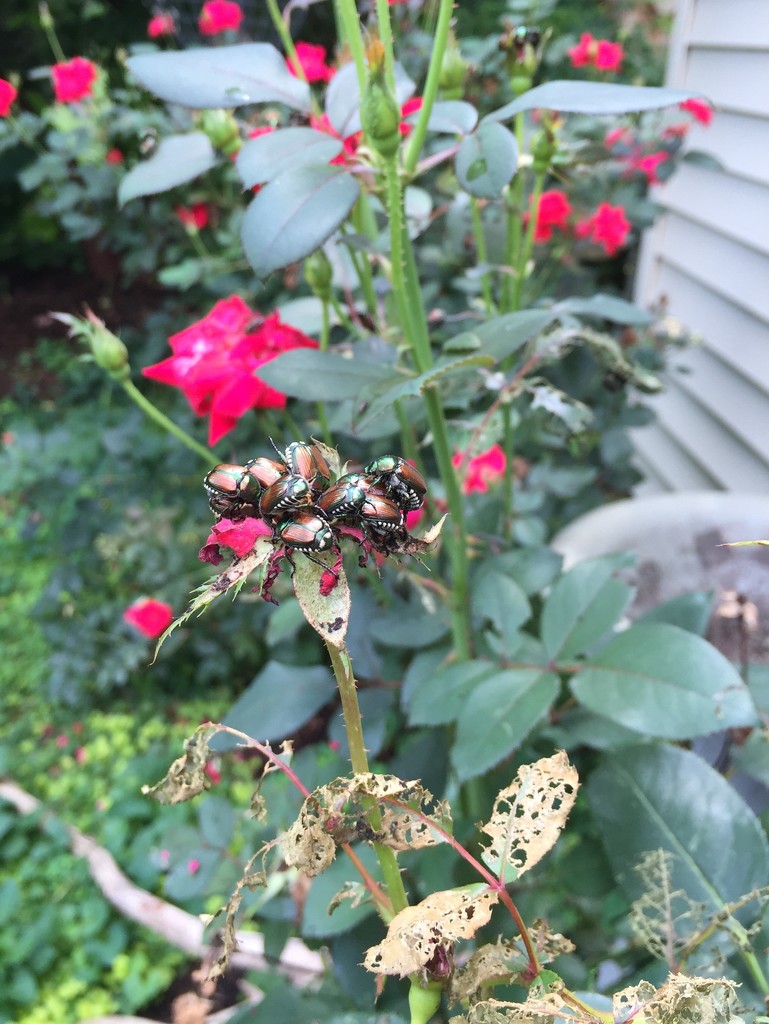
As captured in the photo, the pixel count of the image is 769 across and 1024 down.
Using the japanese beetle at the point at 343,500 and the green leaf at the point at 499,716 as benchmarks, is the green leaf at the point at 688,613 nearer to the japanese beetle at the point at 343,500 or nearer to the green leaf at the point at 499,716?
the green leaf at the point at 499,716

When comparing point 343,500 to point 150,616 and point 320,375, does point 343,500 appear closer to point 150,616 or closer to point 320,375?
point 320,375

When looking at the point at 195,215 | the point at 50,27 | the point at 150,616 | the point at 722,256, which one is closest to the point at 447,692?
the point at 150,616

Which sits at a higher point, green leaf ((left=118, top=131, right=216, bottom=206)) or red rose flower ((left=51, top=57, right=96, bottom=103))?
red rose flower ((left=51, top=57, right=96, bottom=103))

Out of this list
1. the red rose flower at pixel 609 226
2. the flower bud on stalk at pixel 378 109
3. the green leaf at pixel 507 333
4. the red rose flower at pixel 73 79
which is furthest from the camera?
the red rose flower at pixel 73 79

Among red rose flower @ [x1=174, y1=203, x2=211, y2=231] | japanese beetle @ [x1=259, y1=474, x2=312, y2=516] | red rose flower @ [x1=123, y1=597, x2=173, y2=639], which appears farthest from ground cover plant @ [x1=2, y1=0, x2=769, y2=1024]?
red rose flower @ [x1=174, y1=203, x2=211, y2=231]

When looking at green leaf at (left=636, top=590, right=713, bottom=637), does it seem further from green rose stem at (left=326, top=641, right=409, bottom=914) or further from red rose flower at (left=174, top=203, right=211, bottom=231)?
red rose flower at (left=174, top=203, right=211, bottom=231)

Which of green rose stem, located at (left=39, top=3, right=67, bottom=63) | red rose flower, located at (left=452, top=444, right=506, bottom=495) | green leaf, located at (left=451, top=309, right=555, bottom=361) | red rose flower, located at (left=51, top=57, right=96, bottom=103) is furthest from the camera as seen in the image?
green rose stem, located at (left=39, top=3, right=67, bottom=63)

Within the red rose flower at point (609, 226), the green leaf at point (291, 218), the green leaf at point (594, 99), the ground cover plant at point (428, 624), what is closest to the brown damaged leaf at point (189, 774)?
the ground cover plant at point (428, 624)

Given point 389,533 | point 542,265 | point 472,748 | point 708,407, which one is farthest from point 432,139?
point 389,533
